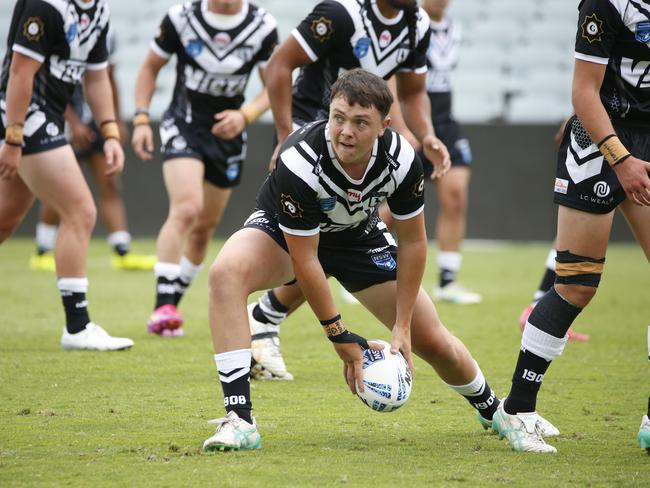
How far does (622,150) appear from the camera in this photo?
13.8 ft

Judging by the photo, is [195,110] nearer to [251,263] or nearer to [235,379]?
[251,263]

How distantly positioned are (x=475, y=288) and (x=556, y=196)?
654 centimetres

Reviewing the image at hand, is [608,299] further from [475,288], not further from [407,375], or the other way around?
[407,375]

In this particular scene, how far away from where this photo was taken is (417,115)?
20.9 feet

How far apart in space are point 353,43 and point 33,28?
6.33 ft

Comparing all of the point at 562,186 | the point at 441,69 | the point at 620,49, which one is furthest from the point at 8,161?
the point at 441,69

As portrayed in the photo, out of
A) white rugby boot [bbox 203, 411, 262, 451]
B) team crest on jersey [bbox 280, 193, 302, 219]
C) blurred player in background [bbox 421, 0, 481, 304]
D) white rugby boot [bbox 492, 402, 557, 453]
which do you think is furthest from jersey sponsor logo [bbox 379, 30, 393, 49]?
blurred player in background [bbox 421, 0, 481, 304]

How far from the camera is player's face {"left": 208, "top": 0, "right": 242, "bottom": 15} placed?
296 inches

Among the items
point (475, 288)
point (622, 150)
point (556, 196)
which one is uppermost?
point (622, 150)

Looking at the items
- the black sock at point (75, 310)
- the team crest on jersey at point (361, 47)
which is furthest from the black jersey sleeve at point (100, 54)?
the team crest on jersey at point (361, 47)

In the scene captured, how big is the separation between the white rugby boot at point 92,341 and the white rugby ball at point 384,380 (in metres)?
2.83

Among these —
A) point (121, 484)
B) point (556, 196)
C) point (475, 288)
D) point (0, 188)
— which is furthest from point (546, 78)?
point (121, 484)

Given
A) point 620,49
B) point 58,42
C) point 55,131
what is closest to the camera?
point 620,49

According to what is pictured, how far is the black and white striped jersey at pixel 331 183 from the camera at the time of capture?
4.24 metres
